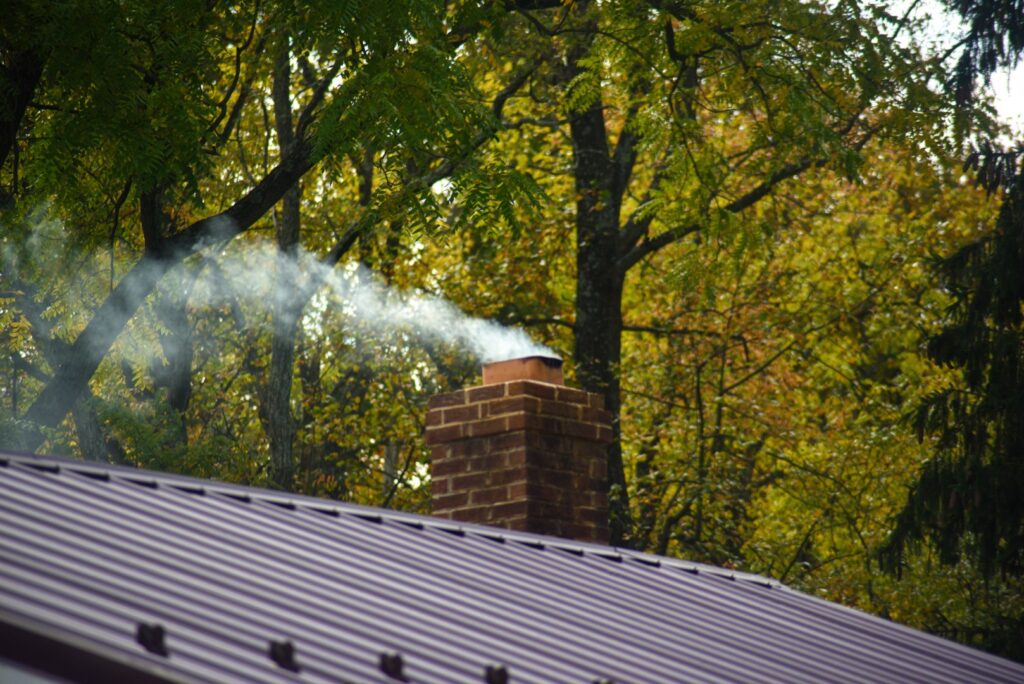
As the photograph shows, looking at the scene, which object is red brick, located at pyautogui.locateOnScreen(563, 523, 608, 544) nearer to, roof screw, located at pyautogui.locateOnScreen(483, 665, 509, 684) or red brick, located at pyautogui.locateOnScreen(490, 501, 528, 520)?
red brick, located at pyautogui.locateOnScreen(490, 501, 528, 520)

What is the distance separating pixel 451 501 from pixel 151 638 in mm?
6442

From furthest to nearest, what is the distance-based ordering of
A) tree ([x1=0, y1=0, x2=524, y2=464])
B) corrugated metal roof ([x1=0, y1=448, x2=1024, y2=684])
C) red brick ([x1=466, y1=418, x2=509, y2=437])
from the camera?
1. tree ([x1=0, y1=0, x2=524, y2=464])
2. red brick ([x1=466, y1=418, x2=509, y2=437])
3. corrugated metal roof ([x1=0, y1=448, x2=1024, y2=684])

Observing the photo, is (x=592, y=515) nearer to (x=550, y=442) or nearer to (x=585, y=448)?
(x=585, y=448)

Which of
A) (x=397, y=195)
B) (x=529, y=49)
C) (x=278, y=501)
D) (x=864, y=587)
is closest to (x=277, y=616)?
(x=278, y=501)

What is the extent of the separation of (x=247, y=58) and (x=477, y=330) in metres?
6.48

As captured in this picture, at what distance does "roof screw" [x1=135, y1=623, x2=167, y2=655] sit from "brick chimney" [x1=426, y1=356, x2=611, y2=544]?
20.0ft

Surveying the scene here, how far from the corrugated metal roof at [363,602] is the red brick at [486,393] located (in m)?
1.69

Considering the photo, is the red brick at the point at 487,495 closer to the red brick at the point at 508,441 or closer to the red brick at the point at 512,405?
the red brick at the point at 508,441

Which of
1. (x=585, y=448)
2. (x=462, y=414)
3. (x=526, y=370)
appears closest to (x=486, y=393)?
(x=462, y=414)

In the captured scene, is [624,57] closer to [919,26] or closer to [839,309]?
[919,26]

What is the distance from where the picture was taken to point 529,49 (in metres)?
21.0

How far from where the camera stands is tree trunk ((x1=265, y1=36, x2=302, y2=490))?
21.7 metres

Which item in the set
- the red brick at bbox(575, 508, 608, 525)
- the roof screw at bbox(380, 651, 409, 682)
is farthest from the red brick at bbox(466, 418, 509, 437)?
the roof screw at bbox(380, 651, 409, 682)

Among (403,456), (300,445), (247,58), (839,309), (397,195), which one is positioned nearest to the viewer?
(397,195)
